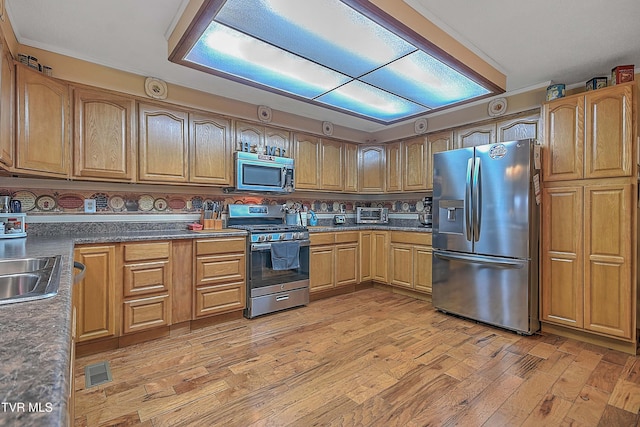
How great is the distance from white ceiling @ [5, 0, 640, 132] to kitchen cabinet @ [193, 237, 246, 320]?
1571 mm

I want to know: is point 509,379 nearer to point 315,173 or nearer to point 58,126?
→ point 315,173

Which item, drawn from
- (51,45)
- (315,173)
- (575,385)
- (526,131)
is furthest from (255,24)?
(575,385)

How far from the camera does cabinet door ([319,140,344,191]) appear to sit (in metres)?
4.21

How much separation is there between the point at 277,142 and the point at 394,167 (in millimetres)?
1663

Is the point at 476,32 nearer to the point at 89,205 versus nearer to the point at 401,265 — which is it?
the point at 401,265

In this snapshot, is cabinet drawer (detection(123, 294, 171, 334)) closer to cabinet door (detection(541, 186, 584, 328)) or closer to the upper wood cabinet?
cabinet door (detection(541, 186, 584, 328))

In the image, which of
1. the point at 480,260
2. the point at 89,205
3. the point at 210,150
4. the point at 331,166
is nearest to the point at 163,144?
the point at 210,150

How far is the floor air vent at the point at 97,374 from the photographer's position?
200 cm

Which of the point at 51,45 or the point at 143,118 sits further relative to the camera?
the point at 143,118

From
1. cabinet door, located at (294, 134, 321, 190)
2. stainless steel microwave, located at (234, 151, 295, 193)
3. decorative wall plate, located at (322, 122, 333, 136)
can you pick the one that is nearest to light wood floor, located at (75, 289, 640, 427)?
stainless steel microwave, located at (234, 151, 295, 193)

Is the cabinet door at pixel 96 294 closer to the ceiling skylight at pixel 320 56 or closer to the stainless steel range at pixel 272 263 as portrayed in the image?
the stainless steel range at pixel 272 263

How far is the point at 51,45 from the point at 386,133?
3.74 metres

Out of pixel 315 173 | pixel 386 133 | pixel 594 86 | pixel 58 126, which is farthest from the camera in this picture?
pixel 386 133

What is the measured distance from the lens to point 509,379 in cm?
206
